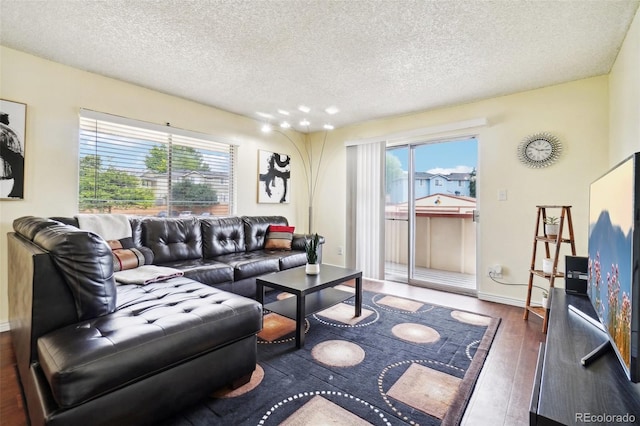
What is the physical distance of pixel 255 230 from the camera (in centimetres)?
381

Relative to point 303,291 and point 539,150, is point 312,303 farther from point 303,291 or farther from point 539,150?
point 539,150

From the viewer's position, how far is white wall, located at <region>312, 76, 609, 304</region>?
2.79 metres

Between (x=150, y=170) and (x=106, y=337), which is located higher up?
(x=150, y=170)

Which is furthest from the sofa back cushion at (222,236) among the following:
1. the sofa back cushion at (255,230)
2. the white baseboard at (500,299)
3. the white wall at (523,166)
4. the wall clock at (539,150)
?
the wall clock at (539,150)

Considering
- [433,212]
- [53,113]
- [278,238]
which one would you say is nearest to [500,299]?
[433,212]

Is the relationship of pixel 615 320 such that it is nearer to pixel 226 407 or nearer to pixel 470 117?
pixel 226 407

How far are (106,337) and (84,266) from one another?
37cm

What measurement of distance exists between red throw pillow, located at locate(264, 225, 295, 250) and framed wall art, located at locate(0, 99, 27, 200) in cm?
233

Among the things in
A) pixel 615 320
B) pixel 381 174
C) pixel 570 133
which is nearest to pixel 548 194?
pixel 570 133

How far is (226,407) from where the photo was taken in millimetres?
1468

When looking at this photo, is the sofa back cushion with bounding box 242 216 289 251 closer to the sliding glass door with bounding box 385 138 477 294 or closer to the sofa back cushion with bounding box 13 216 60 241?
the sliding glass door with bounding box 385 138 477 294

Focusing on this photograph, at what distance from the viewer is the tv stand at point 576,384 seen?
2.44ft

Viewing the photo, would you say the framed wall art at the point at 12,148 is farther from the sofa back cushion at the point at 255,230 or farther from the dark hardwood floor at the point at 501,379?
the sofa back cushion at the point at 255,230

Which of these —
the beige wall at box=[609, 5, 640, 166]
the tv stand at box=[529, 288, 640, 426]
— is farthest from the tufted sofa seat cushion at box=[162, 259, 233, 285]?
the beige wall at box=[609, 5, 640, 166]
